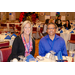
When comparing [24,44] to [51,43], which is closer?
[24,44]

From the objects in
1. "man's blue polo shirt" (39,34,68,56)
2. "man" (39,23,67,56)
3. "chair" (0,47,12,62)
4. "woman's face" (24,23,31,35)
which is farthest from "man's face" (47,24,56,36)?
"chair" (0,47,12,62)

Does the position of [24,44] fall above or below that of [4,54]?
above

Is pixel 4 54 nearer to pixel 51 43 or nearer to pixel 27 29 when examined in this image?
pixel 27 29

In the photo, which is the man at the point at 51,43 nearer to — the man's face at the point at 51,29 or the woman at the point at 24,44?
the man's face at the point at 51,29

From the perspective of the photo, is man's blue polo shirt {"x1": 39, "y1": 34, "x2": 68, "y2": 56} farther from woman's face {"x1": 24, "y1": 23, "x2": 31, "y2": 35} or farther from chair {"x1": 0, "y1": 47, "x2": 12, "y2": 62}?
chair {"x1": 0, "y1": 47, "x2": 12, "y2": 62}

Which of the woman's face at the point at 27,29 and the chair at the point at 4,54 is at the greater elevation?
the woman's face at the point at 27,29

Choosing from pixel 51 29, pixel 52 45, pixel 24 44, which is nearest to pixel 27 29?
pixel 24 44

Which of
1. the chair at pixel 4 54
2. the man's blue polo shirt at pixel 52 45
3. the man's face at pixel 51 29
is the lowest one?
the chair at pixel 4 54

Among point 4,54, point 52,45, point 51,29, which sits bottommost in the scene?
point 4,54

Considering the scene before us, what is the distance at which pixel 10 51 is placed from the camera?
2514mm

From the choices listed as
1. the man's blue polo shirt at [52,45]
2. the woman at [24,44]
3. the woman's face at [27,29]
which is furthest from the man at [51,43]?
the woman's face at [27,29]
